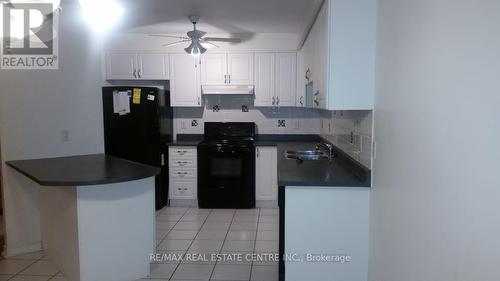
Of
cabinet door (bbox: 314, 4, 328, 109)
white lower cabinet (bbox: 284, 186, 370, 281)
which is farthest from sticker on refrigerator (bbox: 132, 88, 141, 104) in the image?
white lower cabinet (bbox: 284, 186, 370, 281)

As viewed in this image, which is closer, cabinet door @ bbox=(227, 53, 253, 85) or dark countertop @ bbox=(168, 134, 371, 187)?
dark countertop @ bbox=(168, 134, 371, 187)

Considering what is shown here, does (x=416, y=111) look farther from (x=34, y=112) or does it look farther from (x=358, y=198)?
(x=34, y=112)

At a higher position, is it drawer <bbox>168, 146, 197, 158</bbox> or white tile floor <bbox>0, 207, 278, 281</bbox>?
drawer <bbox>168, 146, 197, 158</bbox>

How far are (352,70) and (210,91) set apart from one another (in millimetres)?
2956

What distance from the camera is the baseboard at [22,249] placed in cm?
340

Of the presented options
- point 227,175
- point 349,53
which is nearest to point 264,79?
point 227,175

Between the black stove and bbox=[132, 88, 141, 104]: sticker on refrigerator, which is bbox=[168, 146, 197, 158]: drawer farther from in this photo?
bbox=[132, 88, 141, 104]: sticker on refrigerator

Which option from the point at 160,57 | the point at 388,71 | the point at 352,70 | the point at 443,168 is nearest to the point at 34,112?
the point at 160,57

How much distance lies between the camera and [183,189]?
200 inches

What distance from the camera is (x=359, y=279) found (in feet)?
8.22

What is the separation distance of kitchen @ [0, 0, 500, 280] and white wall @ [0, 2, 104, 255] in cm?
1

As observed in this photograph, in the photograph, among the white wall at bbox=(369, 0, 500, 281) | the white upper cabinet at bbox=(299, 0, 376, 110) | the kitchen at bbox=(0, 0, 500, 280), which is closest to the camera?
the white wall at bbox=(369, 0, 500, 281)

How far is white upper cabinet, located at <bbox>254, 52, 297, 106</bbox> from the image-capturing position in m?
5.02

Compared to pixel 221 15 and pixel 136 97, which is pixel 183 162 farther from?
pixel 221 15
